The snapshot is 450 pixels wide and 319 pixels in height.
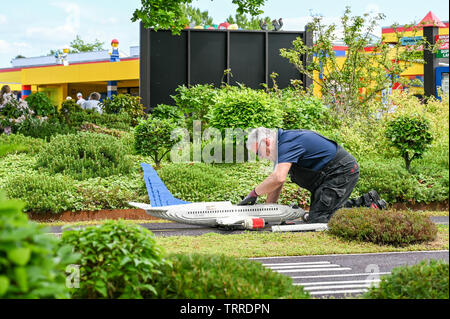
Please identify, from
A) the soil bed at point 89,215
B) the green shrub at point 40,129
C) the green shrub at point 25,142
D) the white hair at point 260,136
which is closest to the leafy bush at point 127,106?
the green shrub at point 40,129

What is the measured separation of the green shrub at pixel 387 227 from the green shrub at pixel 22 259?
15.4ft

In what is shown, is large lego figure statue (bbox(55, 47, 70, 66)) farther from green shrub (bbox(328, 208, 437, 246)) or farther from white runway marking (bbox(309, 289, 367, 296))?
white runway marking (bbox(309, 289, 367, 296))

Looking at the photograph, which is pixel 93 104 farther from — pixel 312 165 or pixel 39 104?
pixel 312 165

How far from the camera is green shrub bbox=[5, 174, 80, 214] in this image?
30.9 feet

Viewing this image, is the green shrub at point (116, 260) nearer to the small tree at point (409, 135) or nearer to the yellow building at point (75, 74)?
the small tree at point (409, 135)

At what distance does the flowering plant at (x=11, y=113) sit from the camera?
15875mm

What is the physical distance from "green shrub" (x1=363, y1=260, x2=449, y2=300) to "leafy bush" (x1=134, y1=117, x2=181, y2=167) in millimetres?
8704

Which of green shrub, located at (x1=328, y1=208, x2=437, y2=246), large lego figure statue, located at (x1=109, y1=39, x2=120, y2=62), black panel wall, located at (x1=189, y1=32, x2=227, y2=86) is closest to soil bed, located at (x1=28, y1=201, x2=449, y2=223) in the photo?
green shrub, located at (x1=328, y1=208, x2=437, y2=246)

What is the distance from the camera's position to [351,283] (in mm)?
4504

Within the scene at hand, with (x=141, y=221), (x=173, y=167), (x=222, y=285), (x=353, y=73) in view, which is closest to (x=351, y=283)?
(x=222, y=285)

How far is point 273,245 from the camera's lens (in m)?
6.52

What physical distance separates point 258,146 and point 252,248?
A: 1540mm

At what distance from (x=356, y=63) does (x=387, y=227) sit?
1159 centimetres
